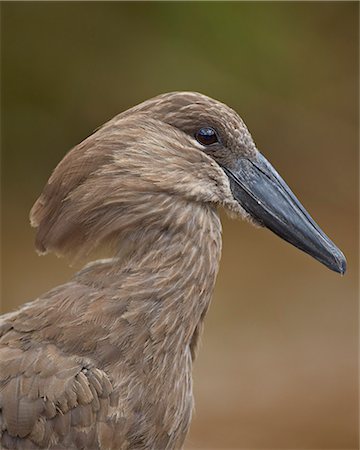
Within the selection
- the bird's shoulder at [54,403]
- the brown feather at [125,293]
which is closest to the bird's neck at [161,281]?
the brown feather at [125,293]

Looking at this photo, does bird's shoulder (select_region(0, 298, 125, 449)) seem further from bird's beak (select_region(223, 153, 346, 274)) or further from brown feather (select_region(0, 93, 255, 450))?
bird's beak (select_region(223, 153, 346, 274))

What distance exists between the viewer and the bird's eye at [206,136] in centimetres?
234

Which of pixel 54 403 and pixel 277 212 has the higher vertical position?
pixel 277 212

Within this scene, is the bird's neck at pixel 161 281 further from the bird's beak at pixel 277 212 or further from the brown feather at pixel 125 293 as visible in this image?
the bird's beak at pixel 277 212

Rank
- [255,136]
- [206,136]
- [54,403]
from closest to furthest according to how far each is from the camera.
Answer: [54,403]
[206,136]
[255,136]

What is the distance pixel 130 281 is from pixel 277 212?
0.40 m

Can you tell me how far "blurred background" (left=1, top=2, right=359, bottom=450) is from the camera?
5203 millimetres

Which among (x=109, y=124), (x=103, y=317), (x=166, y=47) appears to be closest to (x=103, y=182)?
(x=109, y=124)

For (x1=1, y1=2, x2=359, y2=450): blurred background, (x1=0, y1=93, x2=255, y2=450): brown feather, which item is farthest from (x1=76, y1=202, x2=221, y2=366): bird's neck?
(x1=1, y1=2, x2=359, y2=450): blurred background

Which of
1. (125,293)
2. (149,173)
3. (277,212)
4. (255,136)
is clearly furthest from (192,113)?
(255,136)

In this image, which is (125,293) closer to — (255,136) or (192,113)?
(192,113)

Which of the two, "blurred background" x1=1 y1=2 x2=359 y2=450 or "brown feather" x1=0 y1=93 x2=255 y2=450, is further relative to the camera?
"blurred background" x1=1 y1=2 x2=359 y2=450

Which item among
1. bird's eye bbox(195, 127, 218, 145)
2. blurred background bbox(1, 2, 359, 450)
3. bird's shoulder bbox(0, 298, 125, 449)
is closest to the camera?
bird's shoulder bbox(0, 298, 125, 449)

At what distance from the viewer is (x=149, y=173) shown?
231 centimetres
